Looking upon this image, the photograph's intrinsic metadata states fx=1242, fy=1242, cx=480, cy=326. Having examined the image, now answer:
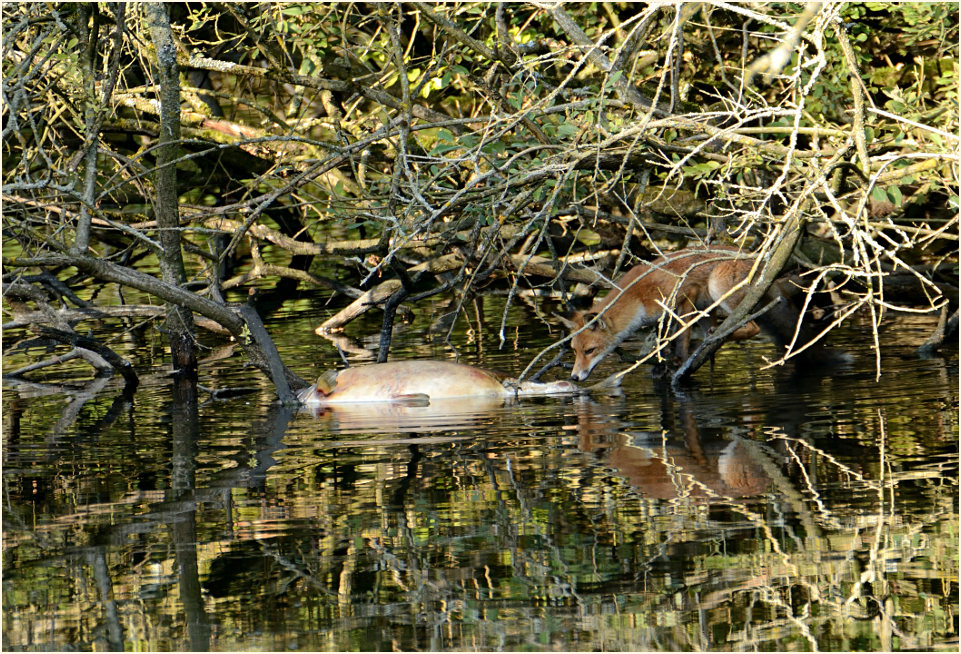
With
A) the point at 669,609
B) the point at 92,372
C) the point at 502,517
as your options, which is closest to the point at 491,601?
the point at 669,609

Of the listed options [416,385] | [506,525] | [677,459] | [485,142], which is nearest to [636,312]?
[416,385]

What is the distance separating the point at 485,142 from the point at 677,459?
7.97ft

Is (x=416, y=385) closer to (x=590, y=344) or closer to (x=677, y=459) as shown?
(x=590, y=344)

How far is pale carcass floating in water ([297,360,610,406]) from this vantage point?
9.41 meters

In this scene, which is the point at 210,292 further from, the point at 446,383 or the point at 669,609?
the point at 669,609

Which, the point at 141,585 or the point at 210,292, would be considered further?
the point at 210,292

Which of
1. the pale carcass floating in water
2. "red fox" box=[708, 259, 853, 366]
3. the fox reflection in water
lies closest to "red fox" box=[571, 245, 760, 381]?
"red fox" box=[708, 259, 853, 366]

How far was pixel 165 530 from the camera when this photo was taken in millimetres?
5750

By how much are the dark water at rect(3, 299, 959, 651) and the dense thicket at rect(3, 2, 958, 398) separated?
919 millimetres

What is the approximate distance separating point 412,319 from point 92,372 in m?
4.26

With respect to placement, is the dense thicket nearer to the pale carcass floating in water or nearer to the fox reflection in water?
the pale carcass floating in water

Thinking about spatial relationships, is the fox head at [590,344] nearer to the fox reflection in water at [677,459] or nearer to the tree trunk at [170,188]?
the fox reflection in water at [677,459]

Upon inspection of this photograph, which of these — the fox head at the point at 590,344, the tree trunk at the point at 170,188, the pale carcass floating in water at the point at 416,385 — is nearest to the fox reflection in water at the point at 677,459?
the pale carcass floating in water at the point at 416,385

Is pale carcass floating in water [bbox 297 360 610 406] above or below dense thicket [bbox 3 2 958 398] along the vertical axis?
below
